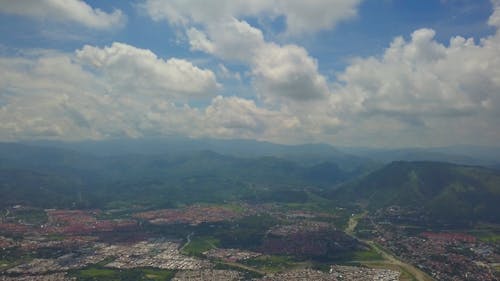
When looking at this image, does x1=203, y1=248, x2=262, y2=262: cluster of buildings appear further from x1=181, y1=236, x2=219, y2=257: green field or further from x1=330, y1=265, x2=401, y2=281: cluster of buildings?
x1=330, y1=265, x2=401, y2=281: cluster of buildings

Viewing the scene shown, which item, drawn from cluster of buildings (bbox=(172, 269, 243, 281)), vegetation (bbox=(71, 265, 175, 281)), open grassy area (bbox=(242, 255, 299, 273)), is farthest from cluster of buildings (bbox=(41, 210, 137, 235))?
open grassy area (bbox=(242, 255, 299, 273))

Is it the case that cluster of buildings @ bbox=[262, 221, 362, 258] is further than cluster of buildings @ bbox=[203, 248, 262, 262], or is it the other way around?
cluster of buildings @ bbox=[262, 221, 362, 258]

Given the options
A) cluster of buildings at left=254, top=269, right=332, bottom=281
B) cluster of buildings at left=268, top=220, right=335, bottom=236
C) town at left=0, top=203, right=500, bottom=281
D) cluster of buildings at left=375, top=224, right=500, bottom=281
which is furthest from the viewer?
cluster of buildings at left=268, top=220, right=335, bottom=236

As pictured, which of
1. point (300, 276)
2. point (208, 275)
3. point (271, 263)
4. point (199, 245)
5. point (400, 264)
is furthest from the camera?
point (199, 245)

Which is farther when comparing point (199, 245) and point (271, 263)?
point (199, 245)

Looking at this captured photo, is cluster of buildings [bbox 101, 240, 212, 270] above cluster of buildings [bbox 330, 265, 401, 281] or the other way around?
the other way around

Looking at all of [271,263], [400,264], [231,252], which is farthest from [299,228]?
[400,264]

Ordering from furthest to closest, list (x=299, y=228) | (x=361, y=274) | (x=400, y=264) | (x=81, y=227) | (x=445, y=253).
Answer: (x=81, y=227), (x=299, y=228), (x=445, y=253), (x=400, y=264), (x=361, y=274)

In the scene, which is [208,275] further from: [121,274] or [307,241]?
[307,241]

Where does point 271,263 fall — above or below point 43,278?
above

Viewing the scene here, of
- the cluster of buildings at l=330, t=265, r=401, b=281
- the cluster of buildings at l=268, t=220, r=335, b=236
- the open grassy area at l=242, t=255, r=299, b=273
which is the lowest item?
the open grassy area at l=242, t=255, r=299, b=273

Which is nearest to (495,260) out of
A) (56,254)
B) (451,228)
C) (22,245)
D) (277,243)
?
(451,228)
